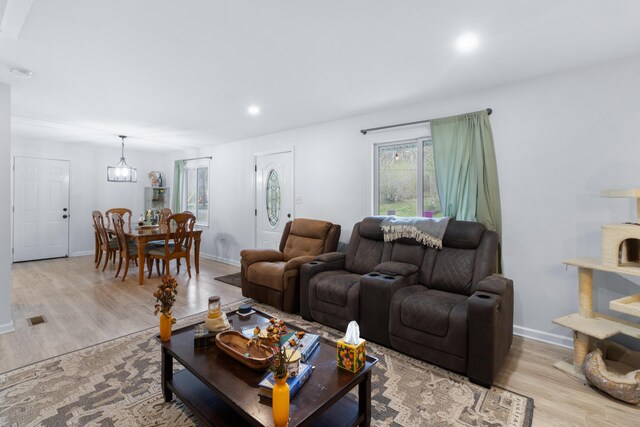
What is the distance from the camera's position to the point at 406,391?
6.80 feet

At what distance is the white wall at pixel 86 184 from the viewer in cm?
621

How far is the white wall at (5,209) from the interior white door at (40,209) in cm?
379

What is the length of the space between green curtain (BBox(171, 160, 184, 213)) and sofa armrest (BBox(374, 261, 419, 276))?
569 cm

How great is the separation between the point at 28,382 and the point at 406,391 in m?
2.60

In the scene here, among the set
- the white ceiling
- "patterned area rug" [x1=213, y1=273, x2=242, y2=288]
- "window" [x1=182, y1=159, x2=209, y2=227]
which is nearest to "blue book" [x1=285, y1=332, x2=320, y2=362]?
the white ceiling

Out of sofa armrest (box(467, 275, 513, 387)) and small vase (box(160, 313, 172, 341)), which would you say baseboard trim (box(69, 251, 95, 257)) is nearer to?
small vase (box(160, 313, 172, 341))

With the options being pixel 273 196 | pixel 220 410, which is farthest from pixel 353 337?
pixel 273 196

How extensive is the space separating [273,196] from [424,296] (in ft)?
11.0

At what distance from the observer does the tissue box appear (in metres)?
1.59

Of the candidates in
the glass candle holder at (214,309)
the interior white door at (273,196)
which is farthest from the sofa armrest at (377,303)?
the interior white door at (273,196)

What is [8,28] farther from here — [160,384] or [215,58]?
[160,384]

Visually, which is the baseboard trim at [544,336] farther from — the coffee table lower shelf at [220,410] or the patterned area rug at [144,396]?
the coffee table lower shelf at [220,410]

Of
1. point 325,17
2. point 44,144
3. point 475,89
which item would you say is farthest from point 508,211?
point 44,144

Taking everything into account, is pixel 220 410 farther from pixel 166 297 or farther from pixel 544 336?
pixel 544 336
